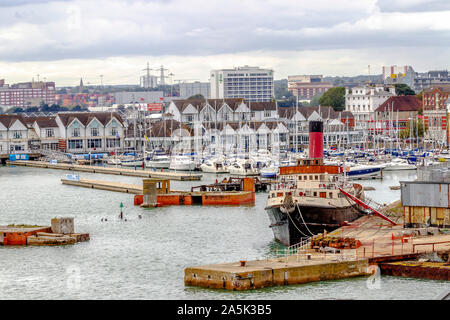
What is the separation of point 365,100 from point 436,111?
1281 inches

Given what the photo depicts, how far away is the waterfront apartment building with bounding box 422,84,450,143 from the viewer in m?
139

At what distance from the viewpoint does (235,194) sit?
230ft

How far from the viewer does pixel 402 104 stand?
166 meters

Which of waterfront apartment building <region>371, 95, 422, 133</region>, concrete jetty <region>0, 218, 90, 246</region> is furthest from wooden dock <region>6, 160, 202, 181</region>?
waterfront apartment building <region>371, 95, 422, 133</region>

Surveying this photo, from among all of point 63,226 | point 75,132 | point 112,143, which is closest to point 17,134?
point 75,132

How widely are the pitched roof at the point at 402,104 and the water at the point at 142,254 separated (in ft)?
290

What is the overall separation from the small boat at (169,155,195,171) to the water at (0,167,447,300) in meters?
34.1

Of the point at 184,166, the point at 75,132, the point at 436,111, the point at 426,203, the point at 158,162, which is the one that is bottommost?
the point at 184,166

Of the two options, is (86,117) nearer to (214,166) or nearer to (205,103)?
(205,103)

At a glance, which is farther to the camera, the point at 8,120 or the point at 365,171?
the point at 8,120

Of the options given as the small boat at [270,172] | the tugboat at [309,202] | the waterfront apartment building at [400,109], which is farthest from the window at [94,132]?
the tugboat at [309,202]

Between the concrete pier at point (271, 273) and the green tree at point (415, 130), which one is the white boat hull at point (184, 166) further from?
the concrete pier at point (271, 273)

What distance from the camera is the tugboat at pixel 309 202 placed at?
1861 inches

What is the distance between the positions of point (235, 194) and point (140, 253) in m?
23.7
